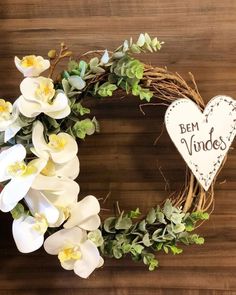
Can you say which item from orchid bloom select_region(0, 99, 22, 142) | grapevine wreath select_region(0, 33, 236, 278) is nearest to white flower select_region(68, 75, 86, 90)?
grapevine wreath select_region(0, 33, 236, 278)

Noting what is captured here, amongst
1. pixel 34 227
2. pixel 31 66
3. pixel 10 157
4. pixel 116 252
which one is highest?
pixel 31 66

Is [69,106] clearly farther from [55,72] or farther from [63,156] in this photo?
[55,72]

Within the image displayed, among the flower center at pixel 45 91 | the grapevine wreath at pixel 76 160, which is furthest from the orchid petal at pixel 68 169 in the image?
the flower center at pixel 45 91

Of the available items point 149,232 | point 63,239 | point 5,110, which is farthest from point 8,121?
point 149,232

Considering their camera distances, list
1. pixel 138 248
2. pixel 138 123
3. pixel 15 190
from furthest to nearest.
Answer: pixel 138 123 → pixel 138 248 → pixel 15 190

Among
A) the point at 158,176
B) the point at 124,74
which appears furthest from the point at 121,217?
the point at 124,74

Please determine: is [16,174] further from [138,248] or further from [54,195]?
[138,248]

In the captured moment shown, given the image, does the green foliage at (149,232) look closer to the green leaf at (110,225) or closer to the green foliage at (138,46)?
the green leaf at (110,225)

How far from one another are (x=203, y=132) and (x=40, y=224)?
340mm

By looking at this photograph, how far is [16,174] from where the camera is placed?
0.85 meters

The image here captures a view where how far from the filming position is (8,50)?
1.10 m

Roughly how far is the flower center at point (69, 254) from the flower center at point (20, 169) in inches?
6.5

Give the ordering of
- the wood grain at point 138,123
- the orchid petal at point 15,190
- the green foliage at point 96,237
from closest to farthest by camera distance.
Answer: the orchid petal at point 15,190
the green foliage at point 96,237
the wood grain at point 138,123

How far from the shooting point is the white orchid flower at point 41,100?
0.86 meters
